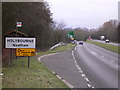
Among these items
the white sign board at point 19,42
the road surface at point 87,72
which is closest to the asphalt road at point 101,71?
the road surface at point 87,72

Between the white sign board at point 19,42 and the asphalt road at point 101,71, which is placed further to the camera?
the white sign board at point 19,42

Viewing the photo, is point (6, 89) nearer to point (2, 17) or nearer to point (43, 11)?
point (2, 17)

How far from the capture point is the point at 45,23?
1800 inches

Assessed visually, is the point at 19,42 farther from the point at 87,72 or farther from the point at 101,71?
the point at 101,71

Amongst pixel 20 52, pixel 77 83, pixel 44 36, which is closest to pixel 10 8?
pixel 20 52

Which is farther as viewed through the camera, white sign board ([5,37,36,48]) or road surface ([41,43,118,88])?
white sign board ([5,37,36,48])

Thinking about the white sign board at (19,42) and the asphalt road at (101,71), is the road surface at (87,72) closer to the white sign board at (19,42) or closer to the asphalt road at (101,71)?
the asphalt road at (101,71)

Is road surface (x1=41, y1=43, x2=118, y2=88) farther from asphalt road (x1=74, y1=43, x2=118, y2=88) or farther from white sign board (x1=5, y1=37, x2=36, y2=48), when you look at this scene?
white sign board (x1=5, y1=37, x2=36, y2=48)

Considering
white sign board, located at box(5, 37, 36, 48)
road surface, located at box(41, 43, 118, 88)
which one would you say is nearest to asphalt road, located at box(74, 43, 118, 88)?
road surface, located at box(41, 43, 118, 88)

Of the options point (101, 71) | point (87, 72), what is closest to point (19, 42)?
point (87, 72)

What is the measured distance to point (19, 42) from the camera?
Answer: 14867 millimetres

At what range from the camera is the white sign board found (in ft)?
48.5

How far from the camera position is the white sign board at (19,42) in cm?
1479

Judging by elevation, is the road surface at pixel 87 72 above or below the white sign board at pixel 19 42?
below
